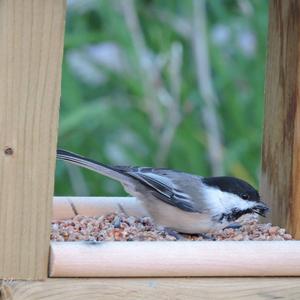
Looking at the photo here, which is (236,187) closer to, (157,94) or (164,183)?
(164,183)

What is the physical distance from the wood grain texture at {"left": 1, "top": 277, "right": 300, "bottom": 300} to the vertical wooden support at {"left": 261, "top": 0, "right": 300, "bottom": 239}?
0.35 m

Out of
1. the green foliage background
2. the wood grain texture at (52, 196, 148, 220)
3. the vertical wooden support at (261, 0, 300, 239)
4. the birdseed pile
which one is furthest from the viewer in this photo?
the green foliage background

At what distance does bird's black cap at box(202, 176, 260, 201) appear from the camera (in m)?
2.47

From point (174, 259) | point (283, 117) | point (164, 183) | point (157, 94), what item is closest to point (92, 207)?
point (164, 183)

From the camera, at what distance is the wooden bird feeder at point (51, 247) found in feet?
6.21

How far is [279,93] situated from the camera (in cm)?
248

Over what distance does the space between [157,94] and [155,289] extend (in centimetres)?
172

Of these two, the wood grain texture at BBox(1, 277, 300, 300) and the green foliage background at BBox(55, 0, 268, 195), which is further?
the green foliage background at BBox(55, 0, 268, 195)

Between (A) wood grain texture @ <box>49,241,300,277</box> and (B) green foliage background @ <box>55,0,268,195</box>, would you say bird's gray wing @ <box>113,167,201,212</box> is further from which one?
(B) green foliage background @ <box>55,0,268,195</box>

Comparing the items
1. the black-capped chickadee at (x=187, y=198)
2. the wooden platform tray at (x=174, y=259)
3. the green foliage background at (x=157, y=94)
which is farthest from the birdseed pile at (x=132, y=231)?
the green foliage background at (x=157, y=94)

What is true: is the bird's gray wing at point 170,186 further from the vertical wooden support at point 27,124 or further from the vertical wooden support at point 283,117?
the vertical wooden support at point 27,124

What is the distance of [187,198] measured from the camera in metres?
2.46

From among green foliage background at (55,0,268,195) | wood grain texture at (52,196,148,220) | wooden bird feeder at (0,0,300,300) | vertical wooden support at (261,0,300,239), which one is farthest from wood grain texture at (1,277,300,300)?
green foliage background at (55,0,268,195)

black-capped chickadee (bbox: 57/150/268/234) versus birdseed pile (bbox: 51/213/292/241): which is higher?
black-capped chickadee (bbox: 57/150/268/234)
